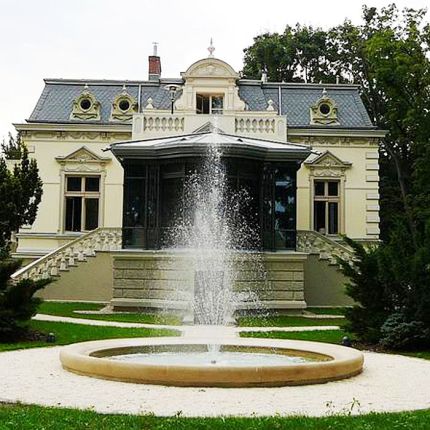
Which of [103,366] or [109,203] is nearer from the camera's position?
[103,366]

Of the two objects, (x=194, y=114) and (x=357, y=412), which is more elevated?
(x=194, y=114)

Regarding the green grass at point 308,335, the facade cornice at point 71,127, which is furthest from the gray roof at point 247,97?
the green grass at point 308,335

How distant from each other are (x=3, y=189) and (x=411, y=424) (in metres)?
16.8

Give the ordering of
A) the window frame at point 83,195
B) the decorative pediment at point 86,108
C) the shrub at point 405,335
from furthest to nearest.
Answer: the decorative pediment at point 86,108, the window frame at point 83,195, the shrub at point 405,335

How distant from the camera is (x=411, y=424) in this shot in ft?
22.5

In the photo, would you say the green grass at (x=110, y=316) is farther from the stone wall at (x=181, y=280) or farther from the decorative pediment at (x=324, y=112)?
the decorative pediment at (x=324, y=112)

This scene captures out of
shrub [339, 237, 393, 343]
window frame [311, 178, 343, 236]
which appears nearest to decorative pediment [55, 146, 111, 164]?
window frame [311, 178, 343, 236]

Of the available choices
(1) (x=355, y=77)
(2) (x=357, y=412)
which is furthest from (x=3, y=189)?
(1) (x=355, y=77)

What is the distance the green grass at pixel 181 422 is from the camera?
6.57 metres

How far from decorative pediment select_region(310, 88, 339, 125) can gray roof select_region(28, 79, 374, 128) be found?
35cm

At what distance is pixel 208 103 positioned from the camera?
2894 cm

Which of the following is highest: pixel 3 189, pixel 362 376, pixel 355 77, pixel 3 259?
pixel 355 77

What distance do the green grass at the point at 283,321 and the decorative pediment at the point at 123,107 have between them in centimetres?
1265

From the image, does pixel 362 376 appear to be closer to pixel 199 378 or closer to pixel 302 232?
pixel 199 378
